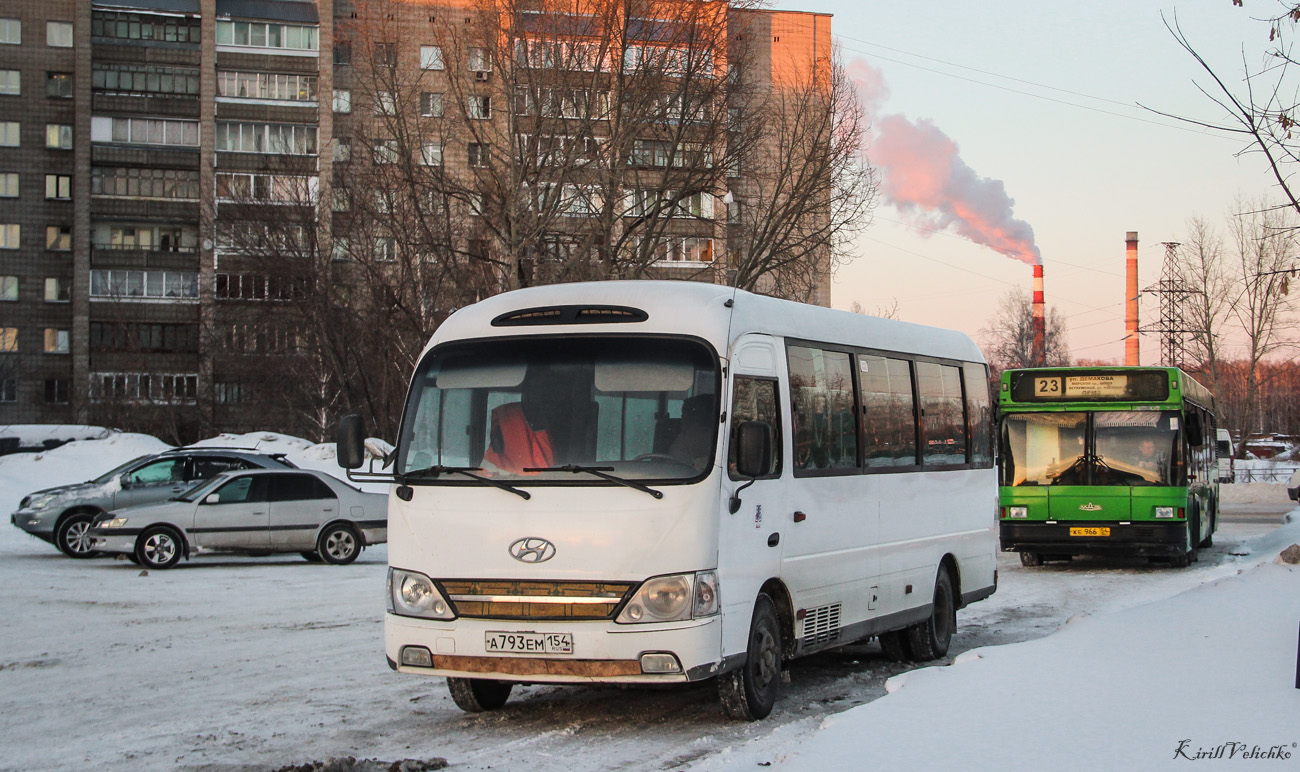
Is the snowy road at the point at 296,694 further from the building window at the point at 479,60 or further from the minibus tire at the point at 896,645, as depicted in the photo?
the building window at the point at 479,60

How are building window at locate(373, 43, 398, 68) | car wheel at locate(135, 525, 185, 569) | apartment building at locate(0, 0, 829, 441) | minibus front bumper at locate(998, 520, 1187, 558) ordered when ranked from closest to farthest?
minibus front bumper at locate(998, 520, 1187, 558)
car wheel at locate(135, 525, 185, 569)
building window at locate(373, 43, 398, 68)
apartment building at locate(0, 0, 829, 441)

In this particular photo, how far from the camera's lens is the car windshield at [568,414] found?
27.1 feet

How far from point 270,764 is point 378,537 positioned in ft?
50.9

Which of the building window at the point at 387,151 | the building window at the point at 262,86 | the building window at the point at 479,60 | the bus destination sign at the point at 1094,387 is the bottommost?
the bus destination sign at the point at 1094,387

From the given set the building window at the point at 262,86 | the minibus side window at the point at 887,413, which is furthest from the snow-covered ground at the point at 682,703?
the building window at the point at 262,86

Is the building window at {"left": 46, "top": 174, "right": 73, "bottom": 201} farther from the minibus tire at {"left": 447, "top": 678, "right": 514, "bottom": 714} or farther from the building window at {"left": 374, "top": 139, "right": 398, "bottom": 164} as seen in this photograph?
the minibus tire at {"left": 447, "top": 678, "right": 514, "bottom": 714}

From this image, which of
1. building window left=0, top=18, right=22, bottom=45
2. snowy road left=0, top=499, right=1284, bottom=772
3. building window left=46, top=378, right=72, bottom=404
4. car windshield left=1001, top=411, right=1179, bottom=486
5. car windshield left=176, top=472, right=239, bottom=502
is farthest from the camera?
building window left=0, top=18, right=22, bottom=45

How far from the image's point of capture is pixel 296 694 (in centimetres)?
988

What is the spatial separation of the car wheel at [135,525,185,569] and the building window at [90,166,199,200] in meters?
59.4

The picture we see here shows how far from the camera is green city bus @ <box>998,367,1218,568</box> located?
20.7 metres

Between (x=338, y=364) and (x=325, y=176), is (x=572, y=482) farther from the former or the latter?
(x=325, y=176)

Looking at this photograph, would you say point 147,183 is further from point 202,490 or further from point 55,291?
point 202,490

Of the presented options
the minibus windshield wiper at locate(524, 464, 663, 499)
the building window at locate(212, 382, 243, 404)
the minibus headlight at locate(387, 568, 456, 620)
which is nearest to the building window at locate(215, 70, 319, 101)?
the building window at locate(212, 382, 243, 404)

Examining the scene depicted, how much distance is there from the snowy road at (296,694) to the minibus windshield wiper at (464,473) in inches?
57.7
